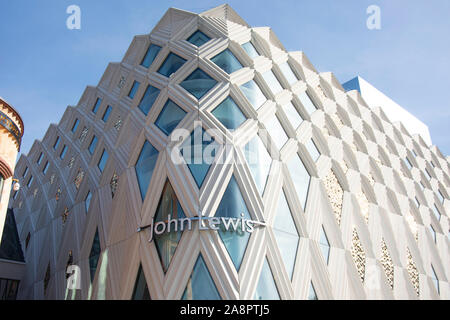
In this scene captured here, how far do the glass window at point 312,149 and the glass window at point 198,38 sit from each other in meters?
8.11

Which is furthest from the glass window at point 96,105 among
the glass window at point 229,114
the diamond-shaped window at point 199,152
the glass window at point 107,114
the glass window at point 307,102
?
the glass window at point 307,102

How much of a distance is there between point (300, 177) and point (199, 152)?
5.76m

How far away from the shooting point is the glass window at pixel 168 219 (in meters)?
14.8

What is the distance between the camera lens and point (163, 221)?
15.4 meters

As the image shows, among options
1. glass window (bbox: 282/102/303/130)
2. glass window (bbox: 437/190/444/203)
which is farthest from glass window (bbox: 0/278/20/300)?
glass window (bbox: 437/190/444/203)

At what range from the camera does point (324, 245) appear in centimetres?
1811

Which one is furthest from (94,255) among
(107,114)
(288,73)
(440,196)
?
(440,196)

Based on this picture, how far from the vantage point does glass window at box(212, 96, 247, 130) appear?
17.5 m

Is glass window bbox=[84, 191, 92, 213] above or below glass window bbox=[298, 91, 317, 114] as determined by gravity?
below

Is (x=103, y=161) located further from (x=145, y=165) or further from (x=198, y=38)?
(x=198, y=38)

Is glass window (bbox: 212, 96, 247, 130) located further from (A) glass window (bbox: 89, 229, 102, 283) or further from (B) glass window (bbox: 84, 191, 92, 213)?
(B) glass window (bbox: 84, 191, 92, 213)

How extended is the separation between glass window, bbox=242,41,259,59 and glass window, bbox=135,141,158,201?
26.3ft

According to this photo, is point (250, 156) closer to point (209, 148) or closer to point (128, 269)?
point (209, 148)
